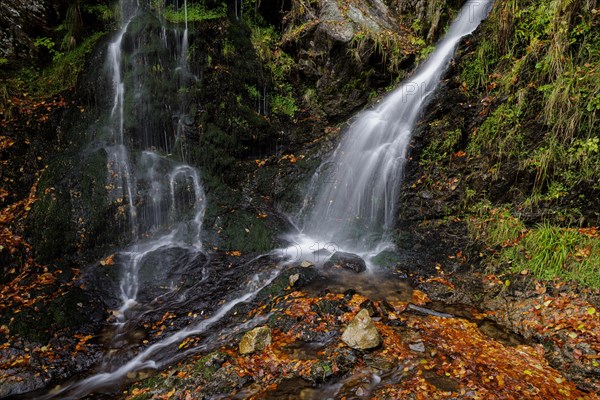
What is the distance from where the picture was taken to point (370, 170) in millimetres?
8375

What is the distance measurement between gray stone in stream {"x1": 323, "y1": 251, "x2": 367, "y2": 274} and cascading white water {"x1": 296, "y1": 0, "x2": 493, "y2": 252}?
748mm

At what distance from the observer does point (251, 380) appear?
418 cm

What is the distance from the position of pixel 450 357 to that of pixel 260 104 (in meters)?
8.38

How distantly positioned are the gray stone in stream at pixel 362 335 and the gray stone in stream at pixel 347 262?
Result: 217 centimetres

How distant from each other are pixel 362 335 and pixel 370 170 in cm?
477

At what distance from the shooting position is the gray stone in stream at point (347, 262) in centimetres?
684

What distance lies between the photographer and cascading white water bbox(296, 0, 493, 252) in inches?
318

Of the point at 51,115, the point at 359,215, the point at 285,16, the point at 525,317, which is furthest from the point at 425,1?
the point at 51,115

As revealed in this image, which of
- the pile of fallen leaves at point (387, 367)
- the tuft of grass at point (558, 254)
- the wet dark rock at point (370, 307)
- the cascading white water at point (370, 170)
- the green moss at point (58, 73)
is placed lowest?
the pile of fallen leaves at point (387, 367)

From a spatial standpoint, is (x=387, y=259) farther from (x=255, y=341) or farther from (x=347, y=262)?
(x=255, y=341)

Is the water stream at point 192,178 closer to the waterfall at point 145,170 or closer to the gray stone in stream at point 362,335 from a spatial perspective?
the waterfall at point 145,170

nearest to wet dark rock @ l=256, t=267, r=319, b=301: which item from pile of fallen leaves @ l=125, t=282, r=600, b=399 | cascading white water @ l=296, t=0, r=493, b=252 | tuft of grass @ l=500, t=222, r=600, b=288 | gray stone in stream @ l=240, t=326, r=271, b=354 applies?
pile of fallen leaves @ l=125, t=282, r=600, b=399

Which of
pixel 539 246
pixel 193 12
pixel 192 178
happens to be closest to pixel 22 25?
pixel 193 12

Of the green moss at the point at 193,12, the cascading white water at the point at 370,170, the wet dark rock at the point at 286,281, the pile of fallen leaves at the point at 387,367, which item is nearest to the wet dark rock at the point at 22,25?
the green moss at the point at 193,12
